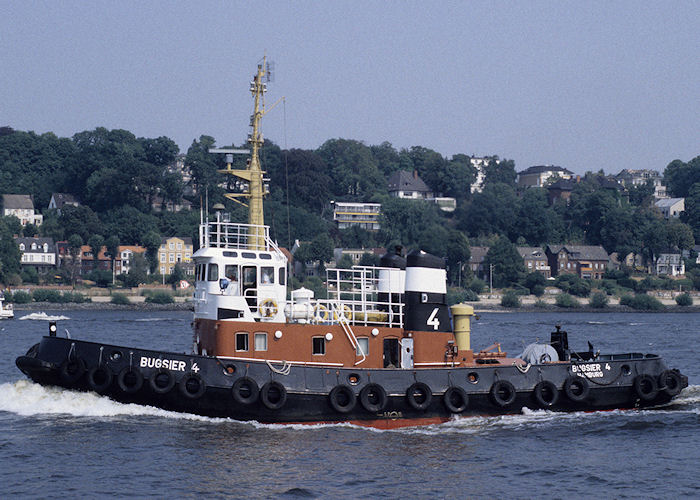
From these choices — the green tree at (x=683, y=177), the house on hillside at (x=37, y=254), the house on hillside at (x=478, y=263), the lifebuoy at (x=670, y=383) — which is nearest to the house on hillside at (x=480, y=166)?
the green tree at (x=683, y=177)

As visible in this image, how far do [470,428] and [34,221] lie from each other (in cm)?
11163

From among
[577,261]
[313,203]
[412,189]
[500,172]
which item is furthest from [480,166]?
[577,261]

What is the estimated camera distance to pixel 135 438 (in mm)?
20594

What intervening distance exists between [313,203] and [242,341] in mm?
110765

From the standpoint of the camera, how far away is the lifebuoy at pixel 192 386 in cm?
2138

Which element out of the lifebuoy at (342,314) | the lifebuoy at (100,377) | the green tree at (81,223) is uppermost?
the green tree at (81,223)

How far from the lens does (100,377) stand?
2177 cm

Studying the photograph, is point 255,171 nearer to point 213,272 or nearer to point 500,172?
point 213,272

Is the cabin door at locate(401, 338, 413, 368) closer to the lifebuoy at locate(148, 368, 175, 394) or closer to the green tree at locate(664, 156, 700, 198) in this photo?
the lifebuoy at locate(148, 368, 175, 394)

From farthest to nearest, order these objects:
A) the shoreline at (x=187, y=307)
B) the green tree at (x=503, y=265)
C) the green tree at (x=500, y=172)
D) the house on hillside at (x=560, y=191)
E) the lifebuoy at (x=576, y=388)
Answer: the green tree at (x=500, y=172) < the house on hillside at (x=560, y=191) < the green tree at (x=503, y=265) < the shoreline at (x=187, y=307) < the lifebuoy at (x=576, y=388)

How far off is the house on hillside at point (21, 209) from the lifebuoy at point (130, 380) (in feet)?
350

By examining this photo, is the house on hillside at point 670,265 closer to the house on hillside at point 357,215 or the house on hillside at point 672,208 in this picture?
the house on hillside at point 672,208

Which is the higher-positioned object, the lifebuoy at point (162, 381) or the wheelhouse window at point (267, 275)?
the wheelhouse window at point (267, 275)

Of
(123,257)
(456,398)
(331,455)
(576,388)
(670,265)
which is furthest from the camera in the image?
(670,265)
